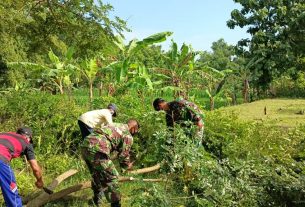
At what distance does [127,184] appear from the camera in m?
6.40

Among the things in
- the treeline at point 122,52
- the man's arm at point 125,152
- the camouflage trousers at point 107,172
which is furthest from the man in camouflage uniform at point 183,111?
the treeline at point 122,52

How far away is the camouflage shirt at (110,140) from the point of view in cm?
504

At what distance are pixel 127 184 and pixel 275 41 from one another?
18377 mm

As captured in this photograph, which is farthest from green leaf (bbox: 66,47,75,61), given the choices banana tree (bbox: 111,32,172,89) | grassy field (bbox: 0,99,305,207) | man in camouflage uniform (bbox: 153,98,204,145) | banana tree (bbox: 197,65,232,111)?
man in camouflage uniform (bbox: 153,98,204,145)

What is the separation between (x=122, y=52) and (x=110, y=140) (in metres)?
8.54

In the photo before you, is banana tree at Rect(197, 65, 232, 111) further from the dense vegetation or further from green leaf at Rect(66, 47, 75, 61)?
green leaf at Rect(66, 47, 75, 61)

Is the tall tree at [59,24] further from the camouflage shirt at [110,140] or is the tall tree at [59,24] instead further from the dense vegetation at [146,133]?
the camouflage shirt at [110,140]

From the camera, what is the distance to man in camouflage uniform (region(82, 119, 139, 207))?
5035mm

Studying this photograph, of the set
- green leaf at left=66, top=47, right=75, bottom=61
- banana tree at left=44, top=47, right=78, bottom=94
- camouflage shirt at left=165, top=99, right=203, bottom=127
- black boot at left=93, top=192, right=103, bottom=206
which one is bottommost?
black boot at left=93, top=192, right=103, bottom=206

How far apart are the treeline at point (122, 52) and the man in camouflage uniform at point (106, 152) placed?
464cm

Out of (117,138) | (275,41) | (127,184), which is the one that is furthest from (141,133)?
(275,41)

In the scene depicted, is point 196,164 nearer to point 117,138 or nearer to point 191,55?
point 117,138

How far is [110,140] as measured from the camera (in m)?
5.16

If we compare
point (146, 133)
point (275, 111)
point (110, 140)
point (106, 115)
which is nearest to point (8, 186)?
point (110, 140)
